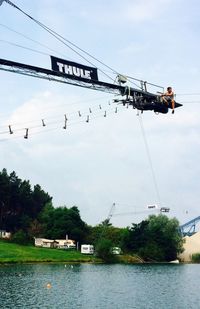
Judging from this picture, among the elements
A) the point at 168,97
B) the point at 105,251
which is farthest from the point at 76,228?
the point at 168,97

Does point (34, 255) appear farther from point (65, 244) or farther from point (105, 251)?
point (65, 244)

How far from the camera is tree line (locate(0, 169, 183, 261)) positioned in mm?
162750

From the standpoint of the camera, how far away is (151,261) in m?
162

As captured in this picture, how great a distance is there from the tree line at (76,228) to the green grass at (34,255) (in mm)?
6932

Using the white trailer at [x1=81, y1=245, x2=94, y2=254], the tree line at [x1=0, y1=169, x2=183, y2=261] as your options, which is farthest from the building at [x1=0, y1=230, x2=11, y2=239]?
the white trailer at [x1=81, y1=245, x2=94, y2=254]

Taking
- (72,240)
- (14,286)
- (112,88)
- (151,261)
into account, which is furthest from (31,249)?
(112,88)

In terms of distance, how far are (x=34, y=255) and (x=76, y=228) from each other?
42.1 meters

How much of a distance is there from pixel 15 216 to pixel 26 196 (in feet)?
27.4

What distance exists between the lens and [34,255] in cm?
13550

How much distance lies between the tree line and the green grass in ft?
22.7

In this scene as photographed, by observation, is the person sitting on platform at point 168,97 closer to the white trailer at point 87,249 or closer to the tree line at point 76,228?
the tree line at point 76,228

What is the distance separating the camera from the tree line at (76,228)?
16275cm

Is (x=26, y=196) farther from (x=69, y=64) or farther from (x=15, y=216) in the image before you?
(x=69, y=64)

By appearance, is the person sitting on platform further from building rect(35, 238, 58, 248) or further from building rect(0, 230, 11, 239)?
building rect(0, 230, 11, 239)
